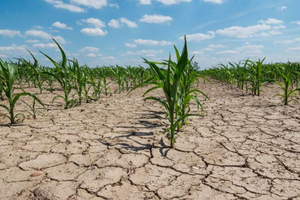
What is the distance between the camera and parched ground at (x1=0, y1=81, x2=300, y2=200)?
1.14 metres

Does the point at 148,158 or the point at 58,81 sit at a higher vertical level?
the point at 58,81

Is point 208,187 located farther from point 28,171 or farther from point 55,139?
point 55,139

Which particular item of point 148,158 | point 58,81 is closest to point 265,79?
point 148,158

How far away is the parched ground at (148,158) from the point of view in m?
1.14

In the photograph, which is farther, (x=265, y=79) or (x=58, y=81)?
(x=58, y=81)

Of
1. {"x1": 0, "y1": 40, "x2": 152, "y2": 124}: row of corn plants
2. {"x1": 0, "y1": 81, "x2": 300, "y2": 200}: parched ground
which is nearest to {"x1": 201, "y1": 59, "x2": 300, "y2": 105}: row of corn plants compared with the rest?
{"x1": 0, "y1": 81, "x2": 300, "y2": 200}: parched ground

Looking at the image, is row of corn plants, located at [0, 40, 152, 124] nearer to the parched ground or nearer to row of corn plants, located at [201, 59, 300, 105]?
the parched ground

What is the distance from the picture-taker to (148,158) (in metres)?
1.49

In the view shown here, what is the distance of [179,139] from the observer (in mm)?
1808

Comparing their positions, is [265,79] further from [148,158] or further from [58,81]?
[58,81]

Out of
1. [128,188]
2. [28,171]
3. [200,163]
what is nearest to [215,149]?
[200,163]

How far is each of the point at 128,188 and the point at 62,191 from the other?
316 millimetres

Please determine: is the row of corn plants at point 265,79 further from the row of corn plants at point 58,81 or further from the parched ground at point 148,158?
the row of corn plants at point 58,81

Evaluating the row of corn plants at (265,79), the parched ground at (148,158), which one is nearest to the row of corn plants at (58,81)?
the parched ground at (148,158)
